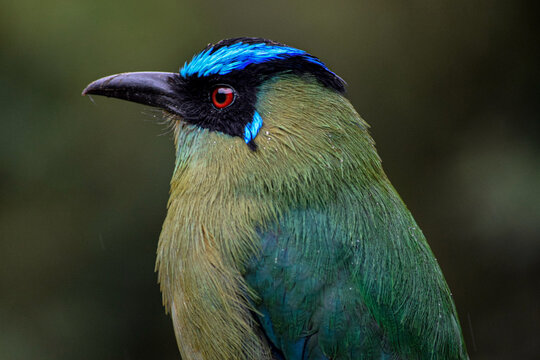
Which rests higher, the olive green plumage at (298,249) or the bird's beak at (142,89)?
the bird's beak at (142,89)

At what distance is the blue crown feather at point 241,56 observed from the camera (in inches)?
137

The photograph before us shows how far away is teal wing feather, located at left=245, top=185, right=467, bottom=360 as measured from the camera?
3189 millimetres

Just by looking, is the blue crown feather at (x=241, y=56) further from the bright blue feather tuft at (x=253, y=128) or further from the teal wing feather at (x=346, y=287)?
the teal wing feather at (x=346, y=287)

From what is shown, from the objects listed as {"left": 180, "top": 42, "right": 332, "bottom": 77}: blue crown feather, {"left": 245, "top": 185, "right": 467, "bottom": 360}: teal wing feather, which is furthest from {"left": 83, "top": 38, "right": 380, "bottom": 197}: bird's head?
{"left": 245, "top": 185, "right": 467, "bottom": 360}: teal wing feather

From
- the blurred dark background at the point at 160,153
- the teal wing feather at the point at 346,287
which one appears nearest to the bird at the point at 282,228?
the teal wing feather at the point at 346,287

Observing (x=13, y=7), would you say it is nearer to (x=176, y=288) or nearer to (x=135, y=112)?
(x=135, y=112)

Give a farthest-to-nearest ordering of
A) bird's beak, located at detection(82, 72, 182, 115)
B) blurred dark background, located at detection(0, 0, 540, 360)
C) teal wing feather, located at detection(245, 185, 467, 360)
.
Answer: blurred dark background, located at detection(0, 0, 540, 360)
bird's beak, located at detection(82, 72, 182, 115)
teal wing feather, located at detection(245, 185, 467, 360)

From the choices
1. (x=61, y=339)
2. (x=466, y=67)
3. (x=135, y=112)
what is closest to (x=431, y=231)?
(x=466, y=67)

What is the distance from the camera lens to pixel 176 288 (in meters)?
3.32

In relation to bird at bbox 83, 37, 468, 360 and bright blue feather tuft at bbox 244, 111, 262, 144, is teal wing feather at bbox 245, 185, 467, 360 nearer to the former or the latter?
bird at bbox 83, 37, 468, 360

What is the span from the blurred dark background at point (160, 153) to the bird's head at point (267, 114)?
112 inches

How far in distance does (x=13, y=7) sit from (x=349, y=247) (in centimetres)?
464

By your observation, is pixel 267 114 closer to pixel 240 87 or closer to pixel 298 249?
pixel 240 87

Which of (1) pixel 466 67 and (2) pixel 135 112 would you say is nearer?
(2) pixel 135 112
